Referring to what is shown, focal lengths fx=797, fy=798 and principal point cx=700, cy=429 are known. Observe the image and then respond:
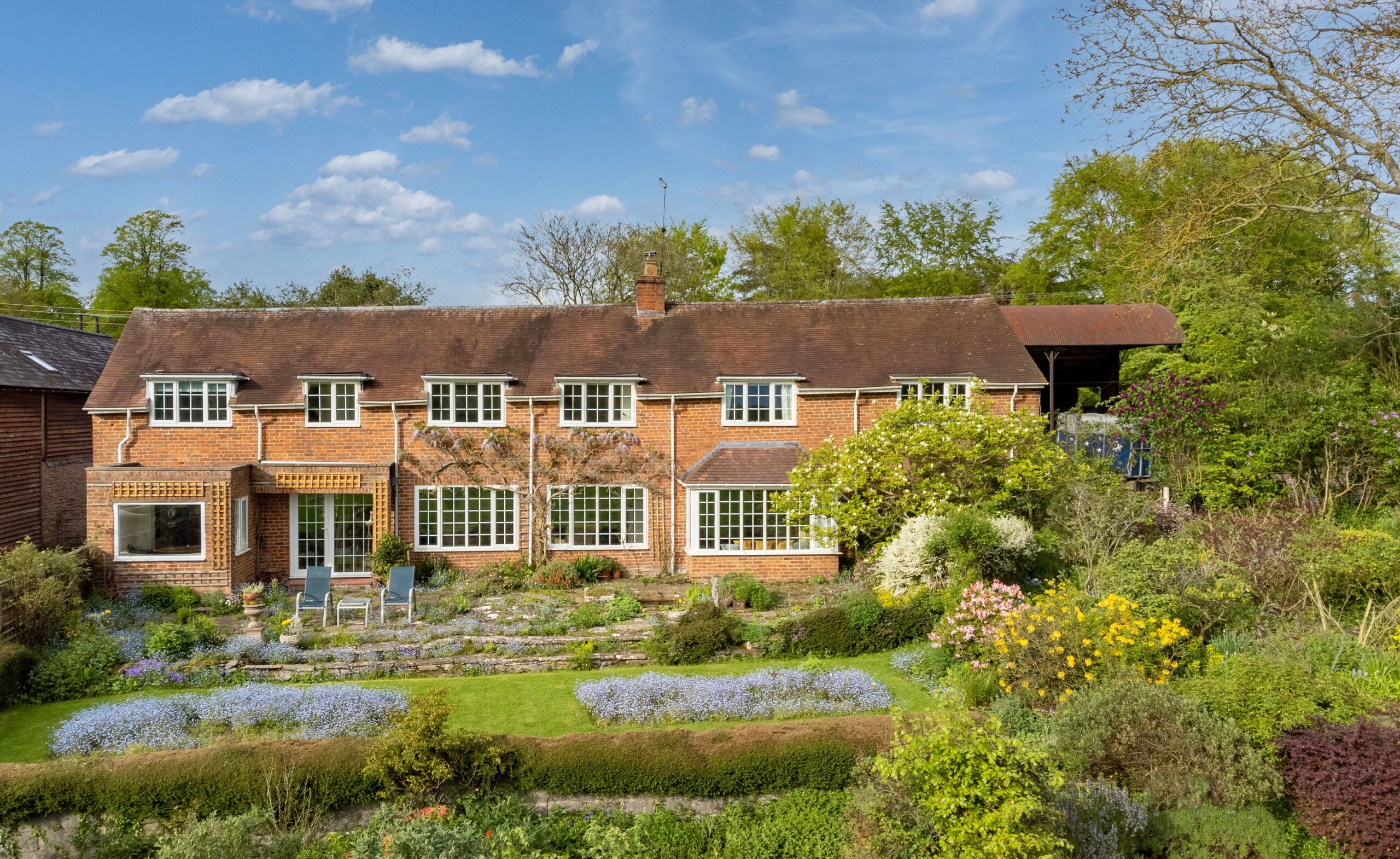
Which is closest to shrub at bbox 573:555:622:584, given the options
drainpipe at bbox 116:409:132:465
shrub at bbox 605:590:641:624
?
shrub at bbox 605:590:641:624

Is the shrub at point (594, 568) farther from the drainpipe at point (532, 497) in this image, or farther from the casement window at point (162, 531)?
the casement window at point (162, 531)

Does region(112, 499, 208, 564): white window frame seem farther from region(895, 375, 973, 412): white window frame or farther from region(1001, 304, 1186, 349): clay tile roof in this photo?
region(1001, 304, 1186, 349): clay tile roof

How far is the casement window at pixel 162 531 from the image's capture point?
18047 millimetres

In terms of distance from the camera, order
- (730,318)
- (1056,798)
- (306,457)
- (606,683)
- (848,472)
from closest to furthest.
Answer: (1056,798)
(606,683)
(848,472)
(306,457)
(730,318)

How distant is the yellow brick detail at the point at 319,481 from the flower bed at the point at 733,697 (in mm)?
9855

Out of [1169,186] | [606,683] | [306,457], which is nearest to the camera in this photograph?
[606,683]

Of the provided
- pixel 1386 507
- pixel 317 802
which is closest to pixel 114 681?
pixel 317 802

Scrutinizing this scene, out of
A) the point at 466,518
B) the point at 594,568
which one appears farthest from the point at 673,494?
the point at 466,518

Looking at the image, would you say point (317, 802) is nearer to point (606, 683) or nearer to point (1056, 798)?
point (606, 683)

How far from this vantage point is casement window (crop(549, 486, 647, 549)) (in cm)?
2038

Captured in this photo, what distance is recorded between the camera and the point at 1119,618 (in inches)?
437

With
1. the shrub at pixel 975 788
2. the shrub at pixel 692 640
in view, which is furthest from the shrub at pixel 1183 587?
the shrub at pixel 692 640

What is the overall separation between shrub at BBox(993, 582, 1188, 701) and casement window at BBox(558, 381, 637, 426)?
1168 cm

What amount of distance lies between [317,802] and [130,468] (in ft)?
43.5
